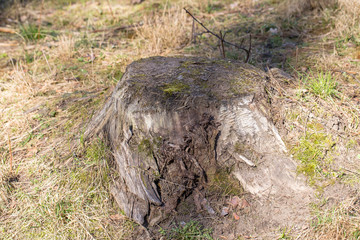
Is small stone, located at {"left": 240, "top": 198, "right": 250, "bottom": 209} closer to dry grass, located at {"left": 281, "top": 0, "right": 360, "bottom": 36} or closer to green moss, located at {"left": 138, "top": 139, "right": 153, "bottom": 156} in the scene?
green moss, located at {"left": 138, "top": 139, "right": 153, "bottom": 156}

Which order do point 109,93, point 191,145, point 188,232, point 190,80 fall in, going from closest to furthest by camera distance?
point 188,232 → point 191,145 → point 190,80 → point 109,93

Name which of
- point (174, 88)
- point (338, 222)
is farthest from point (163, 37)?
point (338, 222)

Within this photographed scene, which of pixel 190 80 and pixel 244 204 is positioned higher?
pixel 190 80

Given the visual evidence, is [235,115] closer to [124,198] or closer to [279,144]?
[279,144]

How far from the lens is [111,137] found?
8.11 feet

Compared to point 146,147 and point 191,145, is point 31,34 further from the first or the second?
point 191,145

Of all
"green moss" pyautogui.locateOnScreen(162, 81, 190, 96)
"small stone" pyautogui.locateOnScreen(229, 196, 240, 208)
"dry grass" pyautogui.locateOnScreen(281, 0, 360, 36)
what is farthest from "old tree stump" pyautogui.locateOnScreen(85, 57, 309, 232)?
"dry grass" pyautogui.locateOnScreen(281, 0, 360, 36)

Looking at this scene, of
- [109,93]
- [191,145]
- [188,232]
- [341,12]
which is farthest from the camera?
[341,12]

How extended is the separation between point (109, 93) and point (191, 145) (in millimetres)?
1515

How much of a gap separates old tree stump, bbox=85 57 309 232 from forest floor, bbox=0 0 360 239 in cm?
16

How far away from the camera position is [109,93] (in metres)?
3.37

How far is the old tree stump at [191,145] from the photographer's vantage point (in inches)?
87.2

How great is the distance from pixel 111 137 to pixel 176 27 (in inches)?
101

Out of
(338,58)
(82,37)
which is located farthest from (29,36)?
(338,58)
